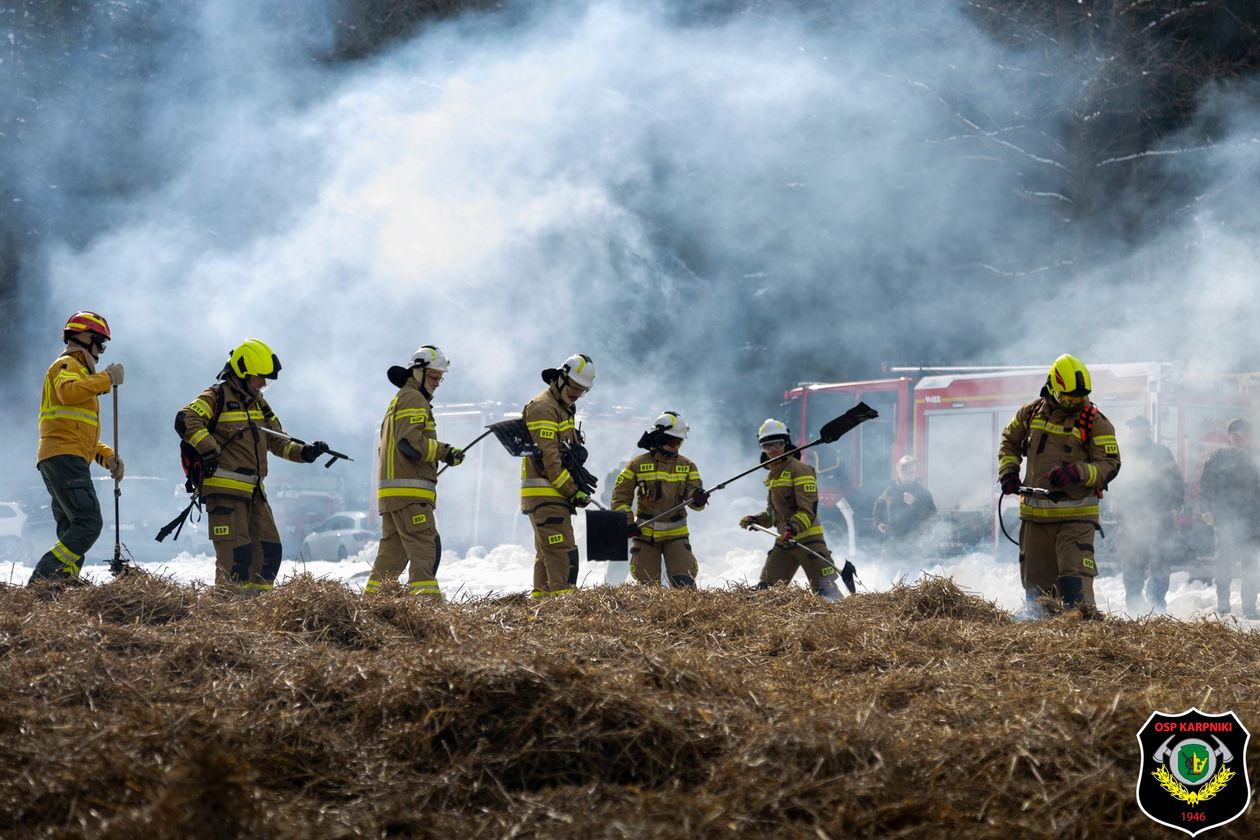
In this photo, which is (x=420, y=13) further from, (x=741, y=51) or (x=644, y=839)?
(x=644, y=839)

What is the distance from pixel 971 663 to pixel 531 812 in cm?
212

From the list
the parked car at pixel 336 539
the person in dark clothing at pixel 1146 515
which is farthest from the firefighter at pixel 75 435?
the parked car at pixel 336 539

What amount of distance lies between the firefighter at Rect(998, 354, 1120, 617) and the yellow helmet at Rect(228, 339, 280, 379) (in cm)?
421

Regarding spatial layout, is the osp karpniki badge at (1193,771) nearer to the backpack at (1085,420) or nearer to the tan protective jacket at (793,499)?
the backpack at (1085,420)

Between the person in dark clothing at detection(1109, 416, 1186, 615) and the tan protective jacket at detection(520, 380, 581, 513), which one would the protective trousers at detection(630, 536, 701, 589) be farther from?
the person in dark clothing at detection(1109, 416, 1186, 615)

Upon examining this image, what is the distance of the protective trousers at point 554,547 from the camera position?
782cm

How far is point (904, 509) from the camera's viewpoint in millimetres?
13469

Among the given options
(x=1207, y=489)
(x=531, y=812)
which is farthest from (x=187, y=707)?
(x=1207, y=489)

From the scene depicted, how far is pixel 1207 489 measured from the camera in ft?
34.7

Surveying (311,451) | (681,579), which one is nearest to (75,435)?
(311,451)

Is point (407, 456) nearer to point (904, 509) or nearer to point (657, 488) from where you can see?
point (657, 488)

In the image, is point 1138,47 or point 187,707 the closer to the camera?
point 187,707

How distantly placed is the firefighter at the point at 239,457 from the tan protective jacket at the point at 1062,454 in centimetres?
411

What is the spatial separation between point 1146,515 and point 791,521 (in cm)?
458
